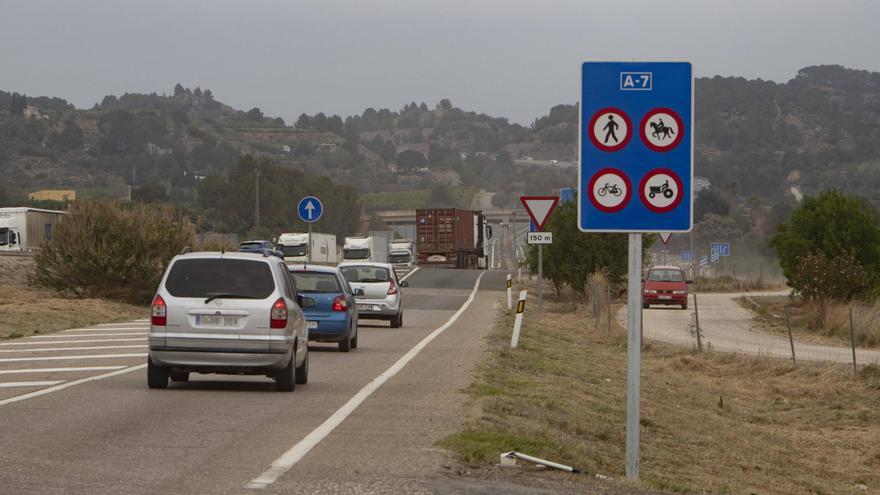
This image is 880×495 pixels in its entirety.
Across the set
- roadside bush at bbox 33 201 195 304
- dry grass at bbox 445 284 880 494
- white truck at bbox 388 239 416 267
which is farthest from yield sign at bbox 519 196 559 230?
white truck at bbox 388 239 416 267

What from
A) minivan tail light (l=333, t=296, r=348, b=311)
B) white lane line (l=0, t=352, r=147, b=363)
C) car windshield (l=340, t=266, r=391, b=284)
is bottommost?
white lane line (l=0, t=352, r=147, b=363)

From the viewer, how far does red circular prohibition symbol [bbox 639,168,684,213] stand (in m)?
10.8

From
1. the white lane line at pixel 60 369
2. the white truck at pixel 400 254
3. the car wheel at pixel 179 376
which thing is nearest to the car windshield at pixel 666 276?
the white lane line at pixel 60 369

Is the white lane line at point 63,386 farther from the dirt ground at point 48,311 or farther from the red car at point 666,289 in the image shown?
the red car at point 666,289

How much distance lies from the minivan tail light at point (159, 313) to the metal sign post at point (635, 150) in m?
7.28

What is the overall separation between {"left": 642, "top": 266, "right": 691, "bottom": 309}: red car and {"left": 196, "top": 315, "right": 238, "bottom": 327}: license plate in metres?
37.5

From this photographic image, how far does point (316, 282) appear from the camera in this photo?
2589 centimetres

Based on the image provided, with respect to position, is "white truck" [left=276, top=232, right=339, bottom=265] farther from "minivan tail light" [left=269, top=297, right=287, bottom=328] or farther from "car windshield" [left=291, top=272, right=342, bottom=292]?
"minivan tail light" [left=269, top=297, right=287, bottom=328]

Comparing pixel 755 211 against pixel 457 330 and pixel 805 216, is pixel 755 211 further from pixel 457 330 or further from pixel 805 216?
pixel 457 330

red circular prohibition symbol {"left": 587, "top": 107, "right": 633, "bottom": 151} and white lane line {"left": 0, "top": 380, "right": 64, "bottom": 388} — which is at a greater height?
red circular prohibition symbol {"left": 587, "top": 107, "right": 633, "bottom": 151}

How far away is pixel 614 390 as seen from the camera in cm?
2164

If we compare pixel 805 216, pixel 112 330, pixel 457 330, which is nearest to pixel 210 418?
pixel 112 330

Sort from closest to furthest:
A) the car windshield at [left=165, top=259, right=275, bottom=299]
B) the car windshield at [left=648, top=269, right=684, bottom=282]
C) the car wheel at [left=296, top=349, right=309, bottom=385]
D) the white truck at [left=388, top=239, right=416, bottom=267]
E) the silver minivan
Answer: the silver minivan
the car windshield at [left=165, top=259, right=275, bottom=299]
the car wheel at [left=296, top=349, right=309, bottom=385]
the car windshield at [left=648, top=269, right=684, bottom=282]
the white truck at [left=388, top=239, right=416, bottom=267]

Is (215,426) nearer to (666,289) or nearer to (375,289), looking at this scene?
(375,289)
